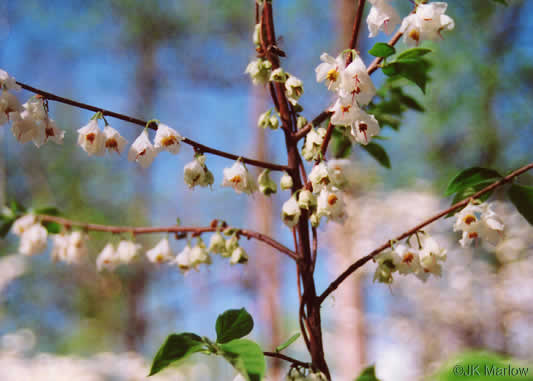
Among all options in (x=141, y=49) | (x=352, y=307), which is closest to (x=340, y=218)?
(x=352, y=307)

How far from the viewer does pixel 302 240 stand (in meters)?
0.69

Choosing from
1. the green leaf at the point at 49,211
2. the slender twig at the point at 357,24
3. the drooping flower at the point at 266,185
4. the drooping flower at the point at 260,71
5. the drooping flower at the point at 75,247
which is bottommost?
the drooping flower at the point at 75,247

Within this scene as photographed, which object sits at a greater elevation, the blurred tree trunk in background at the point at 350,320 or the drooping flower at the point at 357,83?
the drooping flower at the point at 357,83

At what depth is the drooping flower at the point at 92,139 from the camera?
652mm

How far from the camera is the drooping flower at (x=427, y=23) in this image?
24.5 inches

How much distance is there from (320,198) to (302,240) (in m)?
0.09

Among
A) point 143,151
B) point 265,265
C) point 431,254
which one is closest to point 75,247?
point 143,151

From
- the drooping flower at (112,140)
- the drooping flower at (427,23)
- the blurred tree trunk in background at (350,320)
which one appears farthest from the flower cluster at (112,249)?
the blurred tree trunk in background at (350,320)

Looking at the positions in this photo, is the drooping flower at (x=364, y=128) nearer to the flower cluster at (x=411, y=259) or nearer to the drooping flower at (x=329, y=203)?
the drooping flower at (x=329, y=203)

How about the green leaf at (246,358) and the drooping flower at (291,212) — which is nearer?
the green leaf at (246,358)

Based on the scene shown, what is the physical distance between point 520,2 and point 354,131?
5332 millimetres

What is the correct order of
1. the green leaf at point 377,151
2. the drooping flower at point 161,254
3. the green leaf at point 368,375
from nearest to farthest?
the green leaf at point 368,375, the green leaf at point 377,151, the drooping flower at point 161,254

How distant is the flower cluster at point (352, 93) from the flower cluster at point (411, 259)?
0.70 ft

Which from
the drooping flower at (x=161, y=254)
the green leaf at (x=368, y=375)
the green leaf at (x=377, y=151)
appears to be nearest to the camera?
the green leaf at (x=368, y=375)
